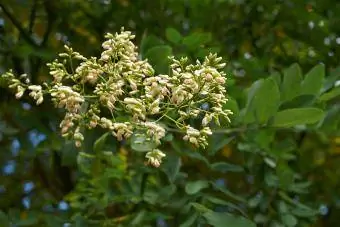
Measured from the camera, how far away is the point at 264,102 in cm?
157

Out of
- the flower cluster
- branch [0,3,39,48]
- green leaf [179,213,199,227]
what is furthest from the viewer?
branch [0,3,39,48]

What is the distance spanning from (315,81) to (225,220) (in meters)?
0.36

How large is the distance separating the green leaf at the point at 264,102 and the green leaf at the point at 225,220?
0.21 metres

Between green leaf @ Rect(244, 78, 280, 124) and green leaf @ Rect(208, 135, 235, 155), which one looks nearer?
green leaf @ Rect(244, 78, 280, 124)

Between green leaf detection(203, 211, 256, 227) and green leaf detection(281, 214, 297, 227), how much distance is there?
181mm

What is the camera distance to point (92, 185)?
1.95 meters

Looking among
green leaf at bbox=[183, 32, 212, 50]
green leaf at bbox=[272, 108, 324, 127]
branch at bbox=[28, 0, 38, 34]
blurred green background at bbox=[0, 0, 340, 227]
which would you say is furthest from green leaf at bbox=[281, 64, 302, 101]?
branch at bbox=[28, 0, 38, 34]

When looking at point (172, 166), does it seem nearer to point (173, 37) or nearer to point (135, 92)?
point (173, 37)

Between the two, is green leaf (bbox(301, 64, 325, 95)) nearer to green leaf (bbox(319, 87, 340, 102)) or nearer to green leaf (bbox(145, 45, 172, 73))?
green leaf (bbox(319, 87, 340, 102))

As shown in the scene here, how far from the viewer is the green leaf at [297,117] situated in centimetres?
150

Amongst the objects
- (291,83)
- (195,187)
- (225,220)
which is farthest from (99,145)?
(291,83)

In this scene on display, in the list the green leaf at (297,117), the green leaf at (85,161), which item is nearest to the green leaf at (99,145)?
the green leaf at (85,161)

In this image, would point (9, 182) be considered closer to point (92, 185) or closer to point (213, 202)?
point (92, 185)

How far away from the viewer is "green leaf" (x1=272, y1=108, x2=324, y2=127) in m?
1.50
